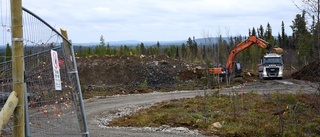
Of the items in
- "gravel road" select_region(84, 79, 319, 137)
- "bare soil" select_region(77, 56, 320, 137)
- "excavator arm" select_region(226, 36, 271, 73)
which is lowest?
"gravel road" select_region(84, 79, 319, 137)

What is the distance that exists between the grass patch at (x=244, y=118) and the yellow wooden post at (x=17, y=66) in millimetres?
7035

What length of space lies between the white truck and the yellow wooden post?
27.2 meters

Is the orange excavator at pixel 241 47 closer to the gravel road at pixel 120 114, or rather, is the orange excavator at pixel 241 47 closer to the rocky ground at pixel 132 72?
the rocky ground at pixel 132 72

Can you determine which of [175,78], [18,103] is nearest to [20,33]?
[18,103]

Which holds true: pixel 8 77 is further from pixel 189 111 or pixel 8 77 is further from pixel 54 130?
pixel 189 111

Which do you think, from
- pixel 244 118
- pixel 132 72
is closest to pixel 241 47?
pixel 132 72

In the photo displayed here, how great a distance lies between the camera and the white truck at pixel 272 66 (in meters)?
30.3

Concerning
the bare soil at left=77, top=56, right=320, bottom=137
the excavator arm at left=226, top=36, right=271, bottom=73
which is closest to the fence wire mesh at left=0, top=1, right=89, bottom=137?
the bare soil at left=77, top=56, right=320, bottom=137

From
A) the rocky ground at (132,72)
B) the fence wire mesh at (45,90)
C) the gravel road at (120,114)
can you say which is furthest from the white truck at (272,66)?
the fence wire mesh at (45,90)

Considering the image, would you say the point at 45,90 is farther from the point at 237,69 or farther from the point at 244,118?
the point at 237,69

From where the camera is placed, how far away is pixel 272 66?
30.2m

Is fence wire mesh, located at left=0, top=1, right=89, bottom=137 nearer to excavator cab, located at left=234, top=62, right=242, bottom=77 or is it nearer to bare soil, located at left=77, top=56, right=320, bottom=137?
bare soil, located at left=77, top=56, right=320, bottom=137

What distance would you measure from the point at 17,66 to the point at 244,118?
9.24 meters

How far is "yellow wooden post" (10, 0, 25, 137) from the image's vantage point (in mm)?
4805
